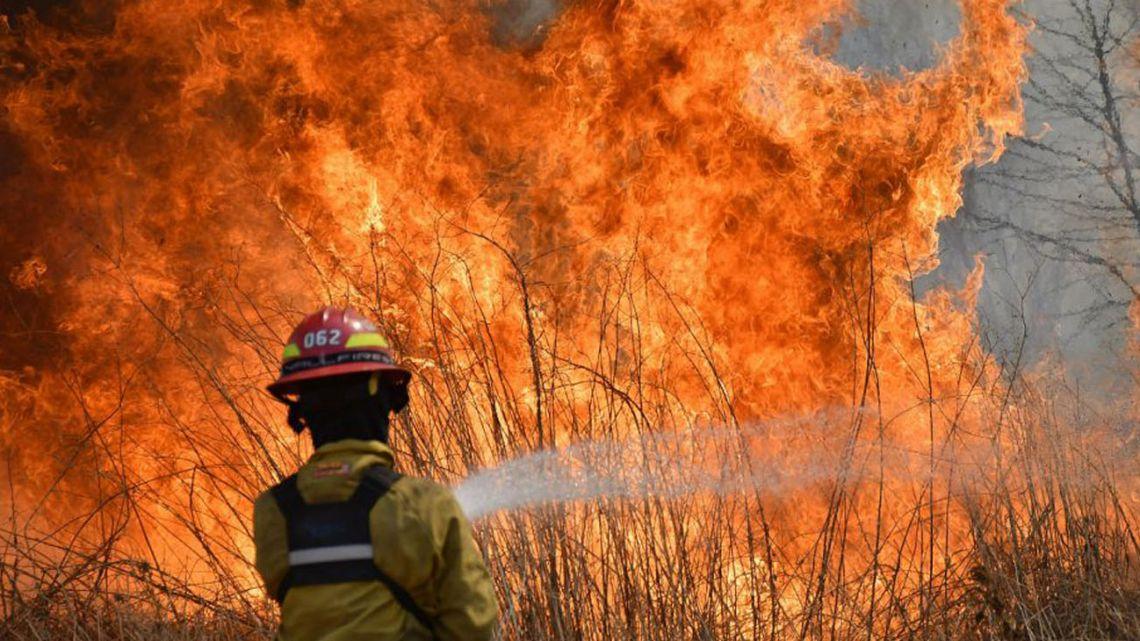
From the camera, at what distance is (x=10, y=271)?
8.79 meters

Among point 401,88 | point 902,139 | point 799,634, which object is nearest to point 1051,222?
point 902,139

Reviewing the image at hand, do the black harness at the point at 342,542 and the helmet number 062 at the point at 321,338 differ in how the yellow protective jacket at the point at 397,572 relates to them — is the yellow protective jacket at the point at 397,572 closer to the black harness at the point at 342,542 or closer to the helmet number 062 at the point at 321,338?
the black harness at the point at 342,542

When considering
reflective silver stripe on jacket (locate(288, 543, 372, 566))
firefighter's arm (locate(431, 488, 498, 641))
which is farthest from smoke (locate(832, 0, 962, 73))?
reflective silver stripe on jacket (locate(288, 543, 372, 566))

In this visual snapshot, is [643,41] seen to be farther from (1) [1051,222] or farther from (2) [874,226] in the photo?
(1) [1051,222]

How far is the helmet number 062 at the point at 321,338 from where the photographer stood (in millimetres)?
3053

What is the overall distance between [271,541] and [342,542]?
25 centimetres

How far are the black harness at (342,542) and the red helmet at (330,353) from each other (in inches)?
11.1

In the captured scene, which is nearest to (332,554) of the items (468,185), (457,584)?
(457,584)

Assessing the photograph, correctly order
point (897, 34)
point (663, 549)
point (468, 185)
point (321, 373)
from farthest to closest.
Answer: point (897, 34), point (468, 185), point (663, 549), point (321, 373)

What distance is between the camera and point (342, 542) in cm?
289

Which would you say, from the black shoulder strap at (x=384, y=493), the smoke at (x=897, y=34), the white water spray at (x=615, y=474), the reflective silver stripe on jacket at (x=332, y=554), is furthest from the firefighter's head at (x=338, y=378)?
the smoke at (x=897, y=34)

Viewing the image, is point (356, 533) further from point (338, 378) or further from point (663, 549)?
point (663, 549)

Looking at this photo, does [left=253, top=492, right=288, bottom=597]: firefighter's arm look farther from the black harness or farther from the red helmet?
the red helmet

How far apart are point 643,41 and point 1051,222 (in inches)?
549
